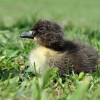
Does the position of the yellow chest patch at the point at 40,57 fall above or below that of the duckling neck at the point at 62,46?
below

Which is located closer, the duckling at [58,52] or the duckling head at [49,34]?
the duckling at [58,52]

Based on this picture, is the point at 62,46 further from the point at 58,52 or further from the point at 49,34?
the point at 49,34

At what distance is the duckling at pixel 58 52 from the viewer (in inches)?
171

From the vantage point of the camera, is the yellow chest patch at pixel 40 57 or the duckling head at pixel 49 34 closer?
the yellow chest patch at pixel 40 57

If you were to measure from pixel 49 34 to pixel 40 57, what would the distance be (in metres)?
0.27

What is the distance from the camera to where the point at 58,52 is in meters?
4.41

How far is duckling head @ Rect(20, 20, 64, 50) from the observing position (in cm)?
446

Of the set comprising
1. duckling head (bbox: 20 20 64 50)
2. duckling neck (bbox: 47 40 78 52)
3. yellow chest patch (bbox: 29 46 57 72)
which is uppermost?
duckling head (bbox: 20 20 64 50)

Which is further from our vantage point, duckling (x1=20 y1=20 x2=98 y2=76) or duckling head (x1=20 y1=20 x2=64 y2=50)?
duckling head (x1=20 y1=20 x2=64 y2=50)

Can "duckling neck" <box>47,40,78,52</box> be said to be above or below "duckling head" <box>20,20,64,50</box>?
below

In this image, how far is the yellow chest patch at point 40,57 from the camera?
14.2 ft

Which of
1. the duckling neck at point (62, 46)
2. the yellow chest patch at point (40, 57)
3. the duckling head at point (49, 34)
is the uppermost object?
the duckling head at point (49, 34)

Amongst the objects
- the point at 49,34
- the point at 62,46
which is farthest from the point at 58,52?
the point at 49,34

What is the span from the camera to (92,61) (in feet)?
15.1
